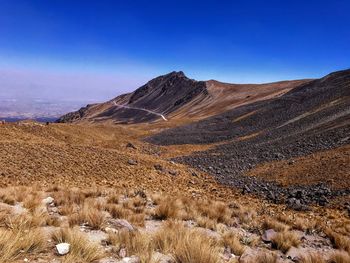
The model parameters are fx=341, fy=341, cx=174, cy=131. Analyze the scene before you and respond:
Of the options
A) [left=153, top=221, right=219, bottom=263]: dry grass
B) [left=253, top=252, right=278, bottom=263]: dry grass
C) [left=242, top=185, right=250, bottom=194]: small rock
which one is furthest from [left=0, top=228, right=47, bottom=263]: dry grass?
[left=242, top=185, right=250, bottom=194]: small rock

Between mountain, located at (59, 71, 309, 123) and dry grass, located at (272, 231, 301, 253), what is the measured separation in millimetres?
62014

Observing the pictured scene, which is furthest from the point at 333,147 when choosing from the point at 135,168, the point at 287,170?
the point at 135,168

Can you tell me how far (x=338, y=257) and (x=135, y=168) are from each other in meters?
10.5

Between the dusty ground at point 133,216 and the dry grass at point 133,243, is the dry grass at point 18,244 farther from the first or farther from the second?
the dry grass at point 133,243

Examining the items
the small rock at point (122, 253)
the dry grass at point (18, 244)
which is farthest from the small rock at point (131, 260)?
the dry grass at point (18, 244)

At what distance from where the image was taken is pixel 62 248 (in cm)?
537

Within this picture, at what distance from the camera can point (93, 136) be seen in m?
33.4

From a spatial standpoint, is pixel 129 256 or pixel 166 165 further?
pixel 166 165

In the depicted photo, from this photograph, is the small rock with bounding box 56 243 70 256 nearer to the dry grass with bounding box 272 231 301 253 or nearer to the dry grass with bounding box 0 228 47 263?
the dry grass with bounding box 0 228 47 263

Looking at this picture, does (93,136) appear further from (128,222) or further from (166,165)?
(128,222)

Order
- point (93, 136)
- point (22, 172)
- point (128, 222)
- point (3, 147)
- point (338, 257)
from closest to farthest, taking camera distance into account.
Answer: point (338, 257)
point (128, 222)
point (22, 172)
point (3, 147)
point (93, 136)

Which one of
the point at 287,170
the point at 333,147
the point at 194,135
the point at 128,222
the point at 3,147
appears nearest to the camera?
the point at 128,222

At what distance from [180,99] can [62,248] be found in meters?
91.7

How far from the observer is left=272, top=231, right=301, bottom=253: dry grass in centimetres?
729
